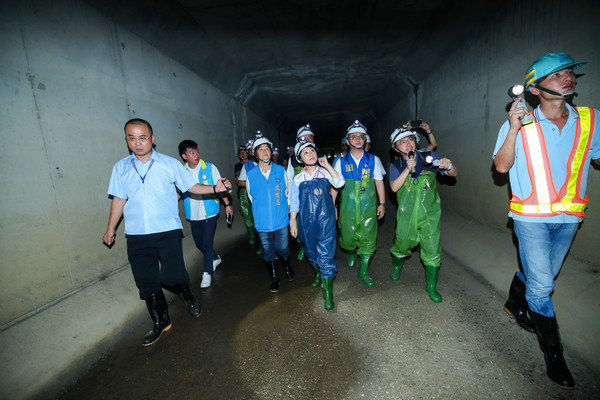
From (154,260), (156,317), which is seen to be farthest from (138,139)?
(156,317)

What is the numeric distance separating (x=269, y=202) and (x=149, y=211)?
1467 millimetres

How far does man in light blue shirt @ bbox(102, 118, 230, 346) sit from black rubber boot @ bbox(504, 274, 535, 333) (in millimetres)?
3300

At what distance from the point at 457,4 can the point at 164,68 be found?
519cm

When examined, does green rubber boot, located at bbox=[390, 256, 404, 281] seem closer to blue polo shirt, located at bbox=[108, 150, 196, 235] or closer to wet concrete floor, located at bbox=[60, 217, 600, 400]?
wet concrete floor, located at bbox=[60, 217, 600, 400]

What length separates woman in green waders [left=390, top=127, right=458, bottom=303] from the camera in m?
3.17

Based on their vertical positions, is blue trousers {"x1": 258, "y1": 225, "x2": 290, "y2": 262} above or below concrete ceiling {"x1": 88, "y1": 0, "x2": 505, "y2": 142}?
below

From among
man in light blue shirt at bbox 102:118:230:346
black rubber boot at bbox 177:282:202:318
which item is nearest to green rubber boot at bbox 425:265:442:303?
man in light blue shirt at bbox 102:118:230:346

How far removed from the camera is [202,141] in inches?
238

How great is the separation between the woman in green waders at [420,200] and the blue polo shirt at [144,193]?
2736 mm

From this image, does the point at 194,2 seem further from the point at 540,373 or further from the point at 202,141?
the point at 540,373

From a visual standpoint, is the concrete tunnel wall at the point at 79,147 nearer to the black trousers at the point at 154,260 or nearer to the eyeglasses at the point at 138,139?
the black trousers at the point at 154,260

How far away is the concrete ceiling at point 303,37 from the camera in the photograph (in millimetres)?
4188

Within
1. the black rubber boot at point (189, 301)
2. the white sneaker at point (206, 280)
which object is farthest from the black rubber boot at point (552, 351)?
the white sneaker at point (206, 280)

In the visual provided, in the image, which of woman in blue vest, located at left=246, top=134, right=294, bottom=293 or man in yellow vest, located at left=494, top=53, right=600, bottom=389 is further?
woman in blue vest, located at left=246, top=134, right=294, bottom=293
